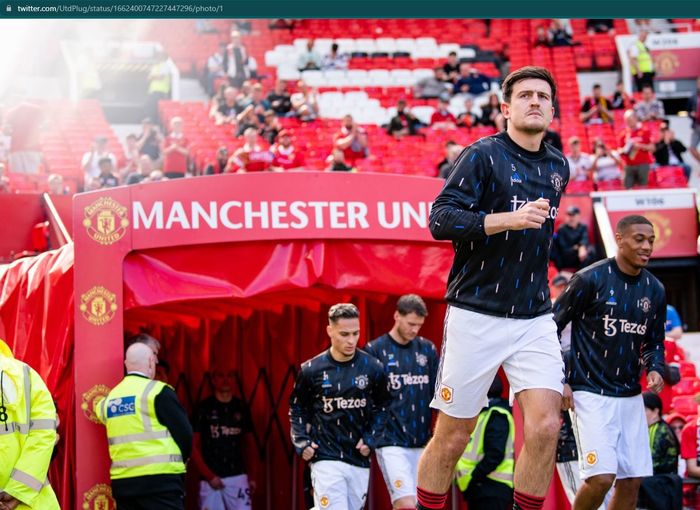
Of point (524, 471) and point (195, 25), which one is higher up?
point (195, 25)

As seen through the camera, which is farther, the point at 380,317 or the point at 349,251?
the point at 380,317

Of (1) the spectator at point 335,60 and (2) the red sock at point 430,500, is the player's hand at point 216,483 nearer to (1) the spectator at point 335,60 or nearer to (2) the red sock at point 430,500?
(2) the red sock at point 430,500

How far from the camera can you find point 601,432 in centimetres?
700

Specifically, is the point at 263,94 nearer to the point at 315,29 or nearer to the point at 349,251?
the point at 315,29

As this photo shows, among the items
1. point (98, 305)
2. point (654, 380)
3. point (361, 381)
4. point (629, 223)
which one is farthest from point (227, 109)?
point (654, 380)

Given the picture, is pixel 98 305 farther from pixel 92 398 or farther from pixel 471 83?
pixel 471 83

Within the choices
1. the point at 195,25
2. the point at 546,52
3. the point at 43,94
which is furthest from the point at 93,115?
the point at 546,52

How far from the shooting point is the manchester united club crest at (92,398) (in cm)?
902

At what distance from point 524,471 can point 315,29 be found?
75.2ft

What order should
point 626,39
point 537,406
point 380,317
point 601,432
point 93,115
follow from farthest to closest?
point 626,39 < point 93,115 < point 380,317 < point 601,432 < point 537,406

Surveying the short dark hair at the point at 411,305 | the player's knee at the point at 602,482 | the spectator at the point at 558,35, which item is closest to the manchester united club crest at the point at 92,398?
the short dark hair at the point at 411,305

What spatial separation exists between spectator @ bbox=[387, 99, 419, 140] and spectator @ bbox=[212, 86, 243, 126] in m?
2.78

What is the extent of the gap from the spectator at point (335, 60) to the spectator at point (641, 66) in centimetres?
597

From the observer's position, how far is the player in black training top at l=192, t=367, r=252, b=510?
1093cm
